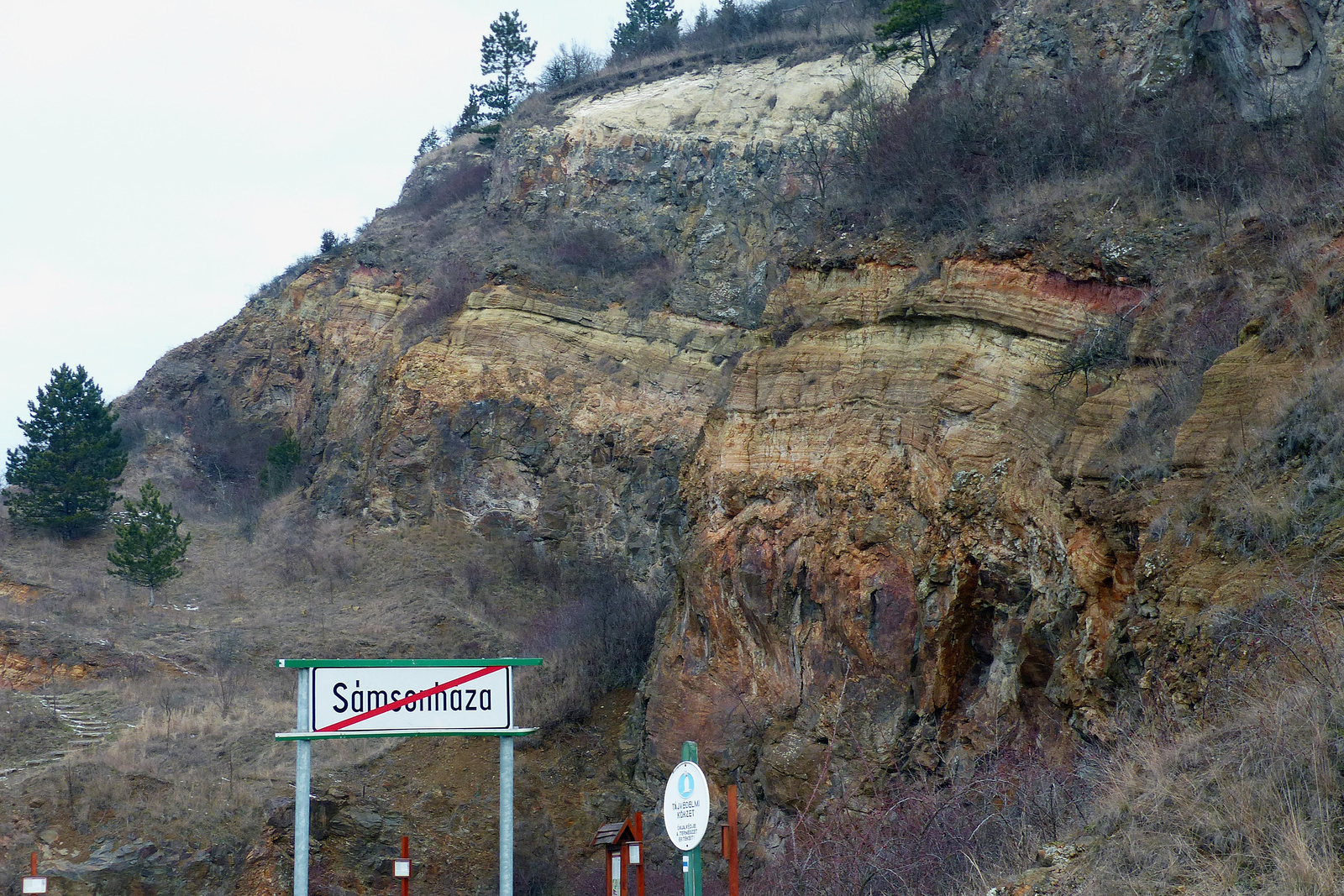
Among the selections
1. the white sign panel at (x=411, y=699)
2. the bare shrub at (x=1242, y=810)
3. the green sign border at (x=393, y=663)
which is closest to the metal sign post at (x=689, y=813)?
the green sign border at (x=393, y=663)

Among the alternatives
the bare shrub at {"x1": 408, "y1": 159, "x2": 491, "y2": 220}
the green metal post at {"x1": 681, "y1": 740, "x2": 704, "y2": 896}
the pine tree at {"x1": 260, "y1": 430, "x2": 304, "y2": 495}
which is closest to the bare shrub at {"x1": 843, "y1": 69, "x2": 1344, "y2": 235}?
the green metal post at {"x1": 681, "y1": 740, "x2": 704, "y2": 896}

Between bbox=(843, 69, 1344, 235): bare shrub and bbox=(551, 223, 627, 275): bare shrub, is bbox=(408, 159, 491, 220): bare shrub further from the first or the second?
bbox=(843, 69, 1344, 235): bare shrub

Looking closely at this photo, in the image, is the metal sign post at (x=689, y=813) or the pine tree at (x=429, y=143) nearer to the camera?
the metal sign post at (x=689, y=813)

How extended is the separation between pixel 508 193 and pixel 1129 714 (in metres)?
36.3

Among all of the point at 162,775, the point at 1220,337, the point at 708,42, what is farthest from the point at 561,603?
the point at 708,42

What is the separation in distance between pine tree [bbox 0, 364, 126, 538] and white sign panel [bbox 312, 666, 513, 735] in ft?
102

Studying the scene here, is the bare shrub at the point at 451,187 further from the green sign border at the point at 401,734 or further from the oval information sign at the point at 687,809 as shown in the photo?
the oval information sign at the point at 687,809

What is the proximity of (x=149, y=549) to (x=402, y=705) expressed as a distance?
26.6 metres

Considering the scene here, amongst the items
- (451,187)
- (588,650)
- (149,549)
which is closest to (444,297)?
(451,187)

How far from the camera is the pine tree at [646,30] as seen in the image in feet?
176

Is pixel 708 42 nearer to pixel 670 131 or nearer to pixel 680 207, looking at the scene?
pixel 670 131

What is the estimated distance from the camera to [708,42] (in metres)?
49.6

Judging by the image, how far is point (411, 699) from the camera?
968 centimetres

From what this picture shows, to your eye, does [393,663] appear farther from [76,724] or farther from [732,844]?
[76,724]
